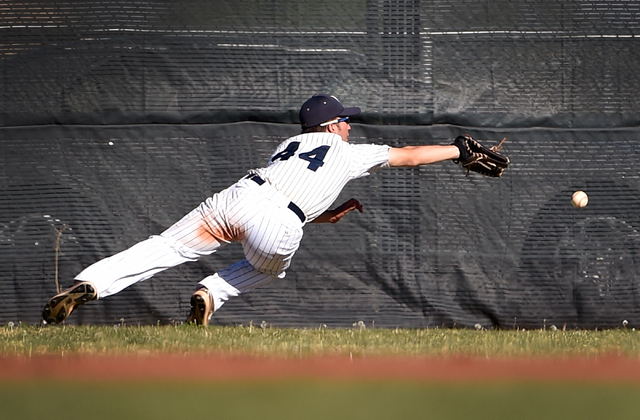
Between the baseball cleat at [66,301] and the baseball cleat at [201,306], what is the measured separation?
92cm

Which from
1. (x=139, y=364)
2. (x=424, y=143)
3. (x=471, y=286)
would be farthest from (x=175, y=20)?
(x=139, y=364)

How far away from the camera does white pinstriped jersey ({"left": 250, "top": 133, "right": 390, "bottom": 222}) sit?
5.61 meters

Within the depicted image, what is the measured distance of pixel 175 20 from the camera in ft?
23.0

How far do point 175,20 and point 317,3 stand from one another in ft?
3.52

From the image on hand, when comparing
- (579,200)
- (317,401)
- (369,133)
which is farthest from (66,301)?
(579,200)

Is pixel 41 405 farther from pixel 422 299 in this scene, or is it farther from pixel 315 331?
pixel 422 299

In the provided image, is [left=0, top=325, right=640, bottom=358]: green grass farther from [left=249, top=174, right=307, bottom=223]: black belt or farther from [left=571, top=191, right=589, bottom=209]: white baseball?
[left=571, top=191, right=589, bottom=209]: white baseball

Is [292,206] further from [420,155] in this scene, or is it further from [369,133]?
[369,133]

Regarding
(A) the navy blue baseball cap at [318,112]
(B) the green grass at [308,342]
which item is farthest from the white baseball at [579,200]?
(A) the navy blue baseball cap at [318,112]

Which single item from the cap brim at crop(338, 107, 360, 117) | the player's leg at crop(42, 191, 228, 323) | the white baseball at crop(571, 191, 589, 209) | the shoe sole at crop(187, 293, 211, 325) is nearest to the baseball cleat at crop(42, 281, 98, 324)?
the player's leg at crop(42, 191, 228, 323)

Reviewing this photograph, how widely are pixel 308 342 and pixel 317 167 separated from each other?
3.41 ft

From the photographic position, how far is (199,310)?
19.8 feet

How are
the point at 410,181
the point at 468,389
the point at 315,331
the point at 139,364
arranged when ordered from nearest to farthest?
the point at 468,389 → the point at 139,364 → the point at 315,331 → the point at 410,181

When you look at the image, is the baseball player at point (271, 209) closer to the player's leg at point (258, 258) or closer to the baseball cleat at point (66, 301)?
the player's leg at point (258, 258)
